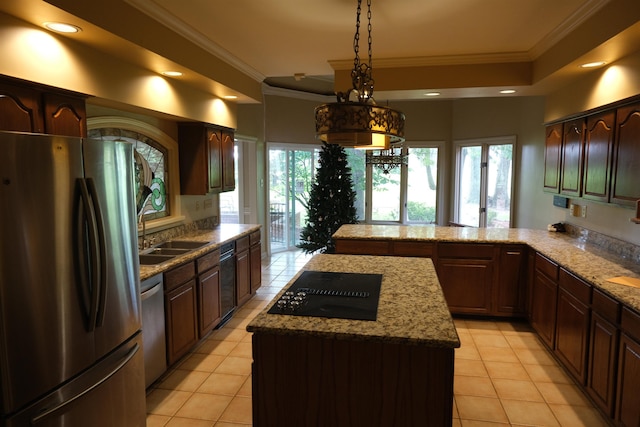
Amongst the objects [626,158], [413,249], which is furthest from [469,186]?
[626,158]

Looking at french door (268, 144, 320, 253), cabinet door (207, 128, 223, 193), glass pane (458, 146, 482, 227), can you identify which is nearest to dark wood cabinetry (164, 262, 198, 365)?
cabinet door (207, 128, 223, 193)

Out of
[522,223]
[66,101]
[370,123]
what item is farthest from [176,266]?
[522,223]

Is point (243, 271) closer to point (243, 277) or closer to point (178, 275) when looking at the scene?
point (243, 277)

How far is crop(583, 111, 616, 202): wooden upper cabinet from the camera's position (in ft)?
9.83

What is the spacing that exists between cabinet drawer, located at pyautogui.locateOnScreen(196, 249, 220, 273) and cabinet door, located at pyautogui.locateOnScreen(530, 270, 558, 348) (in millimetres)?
2877

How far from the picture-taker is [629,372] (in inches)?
84.9

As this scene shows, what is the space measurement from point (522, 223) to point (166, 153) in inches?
187

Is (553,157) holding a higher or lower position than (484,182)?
higher

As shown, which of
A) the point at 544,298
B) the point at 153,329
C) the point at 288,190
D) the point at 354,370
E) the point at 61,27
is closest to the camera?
the point at 354,370

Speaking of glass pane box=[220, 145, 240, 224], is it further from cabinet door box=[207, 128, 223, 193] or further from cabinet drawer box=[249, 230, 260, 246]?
cabinet door box=[207, 128, 223, 193]

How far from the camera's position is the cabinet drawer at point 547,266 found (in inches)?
126

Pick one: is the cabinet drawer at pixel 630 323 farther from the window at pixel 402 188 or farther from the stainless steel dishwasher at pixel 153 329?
the window at pixel 402 188

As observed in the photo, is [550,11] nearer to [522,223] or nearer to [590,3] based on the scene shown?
[590,3]

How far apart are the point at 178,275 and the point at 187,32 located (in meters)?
1.89
